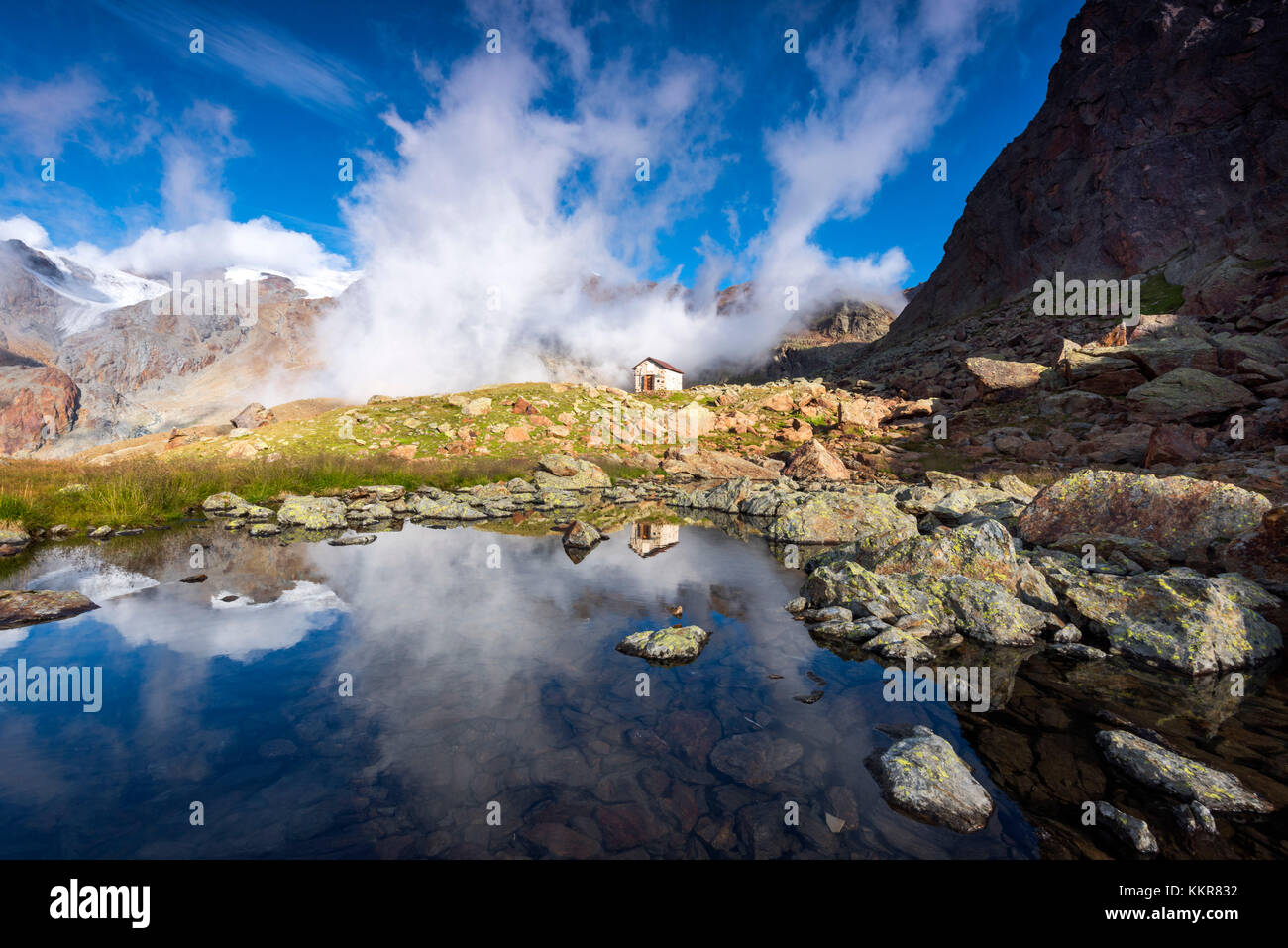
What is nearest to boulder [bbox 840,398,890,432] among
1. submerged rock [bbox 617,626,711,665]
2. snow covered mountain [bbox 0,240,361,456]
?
submerged rock [bbox 617,626,711,665]

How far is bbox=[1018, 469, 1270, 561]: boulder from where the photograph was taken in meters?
11.0

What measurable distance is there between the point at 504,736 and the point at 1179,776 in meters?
7.21

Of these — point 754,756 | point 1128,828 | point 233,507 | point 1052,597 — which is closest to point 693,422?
point 233,507

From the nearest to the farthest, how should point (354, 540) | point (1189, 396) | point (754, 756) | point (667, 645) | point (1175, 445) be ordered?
point (754, 756) → point (667, 645) → point (354, 540) → point (1175, 445) → point (1189, 396)

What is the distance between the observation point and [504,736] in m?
6.02

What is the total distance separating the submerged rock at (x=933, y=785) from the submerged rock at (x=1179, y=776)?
65.8 inches

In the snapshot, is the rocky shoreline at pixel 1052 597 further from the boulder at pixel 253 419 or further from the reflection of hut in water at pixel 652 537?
the boulder at pixel 253 419

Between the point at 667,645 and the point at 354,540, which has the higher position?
the point at 354,540

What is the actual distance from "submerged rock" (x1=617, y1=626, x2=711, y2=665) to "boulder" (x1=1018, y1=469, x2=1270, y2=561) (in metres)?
11.2

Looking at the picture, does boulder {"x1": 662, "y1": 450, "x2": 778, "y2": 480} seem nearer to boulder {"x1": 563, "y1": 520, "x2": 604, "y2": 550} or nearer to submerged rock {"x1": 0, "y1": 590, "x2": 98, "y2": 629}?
boulder {"x1": 563, "y1": 520, "x2": 604, "y2": 550}

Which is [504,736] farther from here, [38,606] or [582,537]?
[582,537]

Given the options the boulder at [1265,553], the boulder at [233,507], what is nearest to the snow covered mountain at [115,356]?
the boulder at [233,507]
